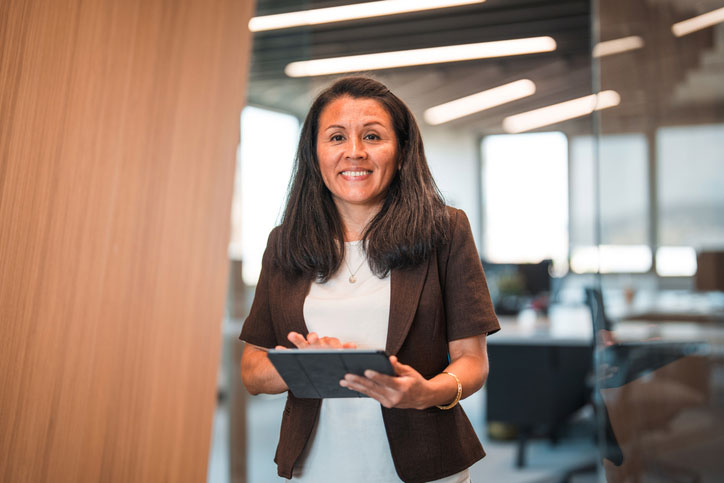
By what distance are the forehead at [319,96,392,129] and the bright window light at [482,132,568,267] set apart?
9.16 meters

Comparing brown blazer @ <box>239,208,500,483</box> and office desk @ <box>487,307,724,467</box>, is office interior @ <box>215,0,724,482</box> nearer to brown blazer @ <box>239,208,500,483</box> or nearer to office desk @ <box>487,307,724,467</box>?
office desk @ <box>487,307,724,467</box>

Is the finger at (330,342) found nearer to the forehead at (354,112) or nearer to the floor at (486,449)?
the forehead at (354,112)

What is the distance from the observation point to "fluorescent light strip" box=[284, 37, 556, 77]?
693 centimetres

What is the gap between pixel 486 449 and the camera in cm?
531

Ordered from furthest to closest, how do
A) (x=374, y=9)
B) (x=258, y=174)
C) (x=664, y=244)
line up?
(x=374, y=9), (x=258, y=174), (x=664, y=244)

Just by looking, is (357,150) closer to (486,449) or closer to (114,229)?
(114,229)

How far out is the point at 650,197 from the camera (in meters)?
2.73

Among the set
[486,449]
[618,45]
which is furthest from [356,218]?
[486,449]

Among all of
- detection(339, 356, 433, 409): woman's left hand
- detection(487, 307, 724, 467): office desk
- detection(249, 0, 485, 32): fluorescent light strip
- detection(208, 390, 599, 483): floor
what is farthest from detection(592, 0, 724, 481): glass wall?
detection(249, 0, 485, 32): fluorescent light strip

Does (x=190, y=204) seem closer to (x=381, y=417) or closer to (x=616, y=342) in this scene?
(x=381, y=417)

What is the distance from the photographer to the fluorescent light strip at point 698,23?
2.37m

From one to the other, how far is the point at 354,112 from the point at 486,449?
14.9 feet

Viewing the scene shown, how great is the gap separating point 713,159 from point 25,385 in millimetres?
2397

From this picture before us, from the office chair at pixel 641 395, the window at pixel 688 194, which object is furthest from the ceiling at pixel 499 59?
the office chair at pixel 641 395
